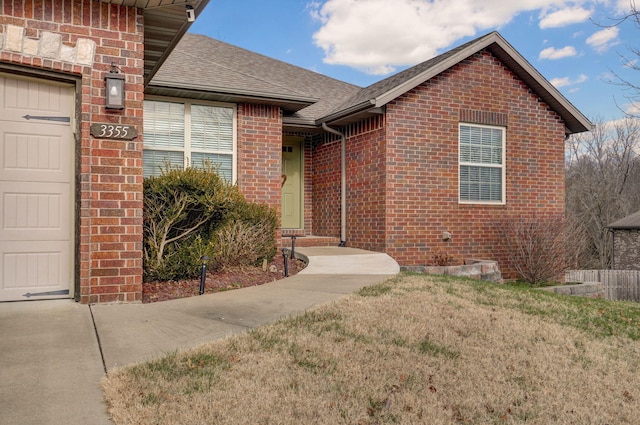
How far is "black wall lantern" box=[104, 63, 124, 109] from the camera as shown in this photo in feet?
17.5

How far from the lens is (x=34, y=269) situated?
18.0 ft

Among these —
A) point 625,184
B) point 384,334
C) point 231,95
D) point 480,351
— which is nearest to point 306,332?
point 384,334

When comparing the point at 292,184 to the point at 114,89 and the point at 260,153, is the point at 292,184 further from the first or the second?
the point at 114,89

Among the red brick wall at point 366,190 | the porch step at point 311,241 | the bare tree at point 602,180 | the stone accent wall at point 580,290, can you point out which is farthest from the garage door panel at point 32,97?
the bare tree at point 602,180

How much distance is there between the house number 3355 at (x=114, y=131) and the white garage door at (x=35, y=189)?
1.55 feet

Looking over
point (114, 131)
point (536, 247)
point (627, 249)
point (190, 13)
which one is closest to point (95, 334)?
point (114, 131)

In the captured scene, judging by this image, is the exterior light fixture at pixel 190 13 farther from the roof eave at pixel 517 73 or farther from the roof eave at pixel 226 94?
the roof eave at pixel 517 73

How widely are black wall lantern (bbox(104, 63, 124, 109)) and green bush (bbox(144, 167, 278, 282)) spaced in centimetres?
138

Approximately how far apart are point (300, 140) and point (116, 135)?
7.45 metres

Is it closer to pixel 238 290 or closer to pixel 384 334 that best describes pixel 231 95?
pixel 238 290

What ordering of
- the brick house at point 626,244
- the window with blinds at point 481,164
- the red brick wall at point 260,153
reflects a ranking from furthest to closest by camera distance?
the brick house at point 626,244
the window with blinds at point 481,164
the red brick wall at point 260,153

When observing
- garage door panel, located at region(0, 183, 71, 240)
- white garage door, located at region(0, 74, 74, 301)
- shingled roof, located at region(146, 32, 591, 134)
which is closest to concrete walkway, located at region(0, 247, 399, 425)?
white garage door, located at region(0, 74, 74, 301)

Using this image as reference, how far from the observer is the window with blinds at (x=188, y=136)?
9375 millimetres

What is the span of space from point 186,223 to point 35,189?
6.66 feet
